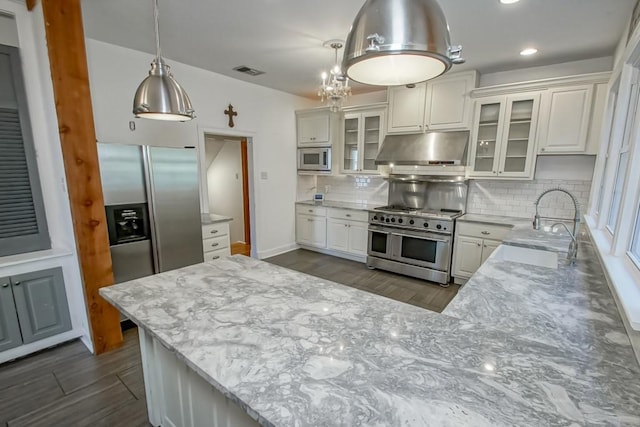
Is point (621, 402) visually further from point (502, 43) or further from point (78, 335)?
point (78, 335)

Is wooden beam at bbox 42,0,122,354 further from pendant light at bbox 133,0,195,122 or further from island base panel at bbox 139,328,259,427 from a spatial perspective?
island base panel at bbox 139,328,259,427

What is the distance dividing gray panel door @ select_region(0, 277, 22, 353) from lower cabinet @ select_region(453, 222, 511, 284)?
430 centimetres

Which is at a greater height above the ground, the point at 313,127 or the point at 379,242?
the point at 313,127

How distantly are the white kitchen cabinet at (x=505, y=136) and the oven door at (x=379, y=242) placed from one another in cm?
137

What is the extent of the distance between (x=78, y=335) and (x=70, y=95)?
198 cm

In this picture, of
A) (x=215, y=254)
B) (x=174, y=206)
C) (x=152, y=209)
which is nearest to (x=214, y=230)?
(x=215, y=254)

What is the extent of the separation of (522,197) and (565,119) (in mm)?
986

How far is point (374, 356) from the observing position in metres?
0.99

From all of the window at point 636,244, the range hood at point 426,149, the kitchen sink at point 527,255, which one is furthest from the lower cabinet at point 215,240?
the window at point 636,244

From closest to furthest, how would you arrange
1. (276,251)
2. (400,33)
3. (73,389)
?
(400,33) < (73,389) < (276,251)

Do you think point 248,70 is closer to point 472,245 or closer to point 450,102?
point 450,102

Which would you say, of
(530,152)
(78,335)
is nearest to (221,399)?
(78,335)

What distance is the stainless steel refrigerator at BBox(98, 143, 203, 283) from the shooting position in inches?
103

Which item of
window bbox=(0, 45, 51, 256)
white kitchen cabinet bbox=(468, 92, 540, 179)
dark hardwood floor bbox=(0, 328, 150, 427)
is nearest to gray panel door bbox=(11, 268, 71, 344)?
dark hardwood floor bbox=(0, 328, 150, 427)
